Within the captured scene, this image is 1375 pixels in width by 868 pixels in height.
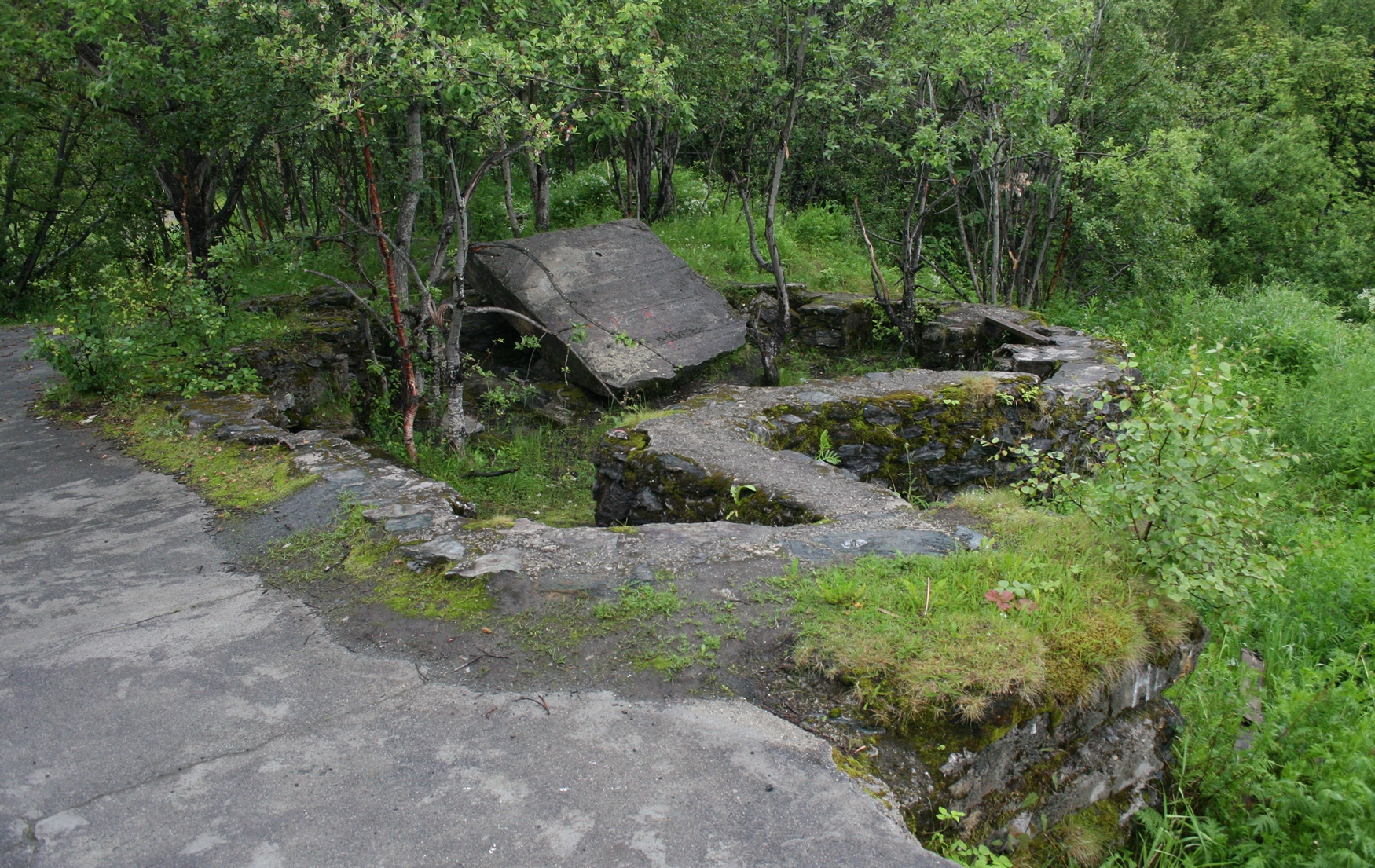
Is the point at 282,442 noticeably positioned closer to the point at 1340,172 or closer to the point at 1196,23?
the point at 1340,172

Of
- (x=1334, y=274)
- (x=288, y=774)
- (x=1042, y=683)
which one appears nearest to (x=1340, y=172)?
(x=1334, y=274)

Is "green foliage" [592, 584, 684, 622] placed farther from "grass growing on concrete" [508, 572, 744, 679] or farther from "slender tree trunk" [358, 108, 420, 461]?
"slender tree trunk" [358, 108, 420, 461]

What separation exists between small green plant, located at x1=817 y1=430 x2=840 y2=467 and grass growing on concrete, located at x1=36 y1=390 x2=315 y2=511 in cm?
360

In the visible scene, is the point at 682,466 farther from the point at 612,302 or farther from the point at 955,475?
the point at 612,302

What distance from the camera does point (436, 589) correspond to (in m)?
3.89

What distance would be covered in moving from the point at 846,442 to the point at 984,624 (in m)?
3.42

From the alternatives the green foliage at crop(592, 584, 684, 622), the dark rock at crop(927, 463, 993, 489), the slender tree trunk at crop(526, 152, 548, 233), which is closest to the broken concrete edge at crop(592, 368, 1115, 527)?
the dark rock at crop(927, 463, 993, 489)

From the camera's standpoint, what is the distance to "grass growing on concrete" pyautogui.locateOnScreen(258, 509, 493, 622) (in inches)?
148

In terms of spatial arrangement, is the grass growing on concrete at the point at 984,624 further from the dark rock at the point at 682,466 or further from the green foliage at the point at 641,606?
the dark rock at the point at 682,466

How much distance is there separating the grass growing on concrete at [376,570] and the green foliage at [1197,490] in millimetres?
2857

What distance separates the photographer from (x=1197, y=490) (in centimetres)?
339

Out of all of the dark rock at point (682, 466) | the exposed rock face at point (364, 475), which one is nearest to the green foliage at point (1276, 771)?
the dark rock at point (682, 466)

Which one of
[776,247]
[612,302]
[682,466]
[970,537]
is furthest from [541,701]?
[776,247]

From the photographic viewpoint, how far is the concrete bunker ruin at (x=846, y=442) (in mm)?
5188
